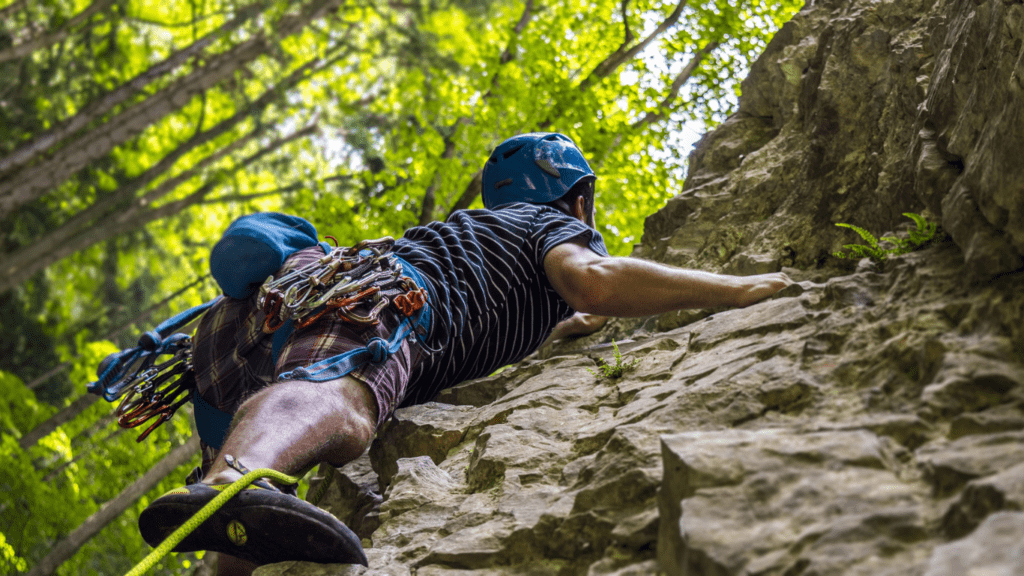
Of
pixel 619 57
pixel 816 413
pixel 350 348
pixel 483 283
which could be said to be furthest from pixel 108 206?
pixel 816 413

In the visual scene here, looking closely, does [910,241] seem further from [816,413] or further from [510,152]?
[510,152]

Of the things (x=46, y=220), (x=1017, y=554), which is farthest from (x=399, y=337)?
(x=46, y=220)

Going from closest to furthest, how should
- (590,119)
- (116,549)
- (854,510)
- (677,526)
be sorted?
(854,510)
(677,526)
(590,119)
(116,549)

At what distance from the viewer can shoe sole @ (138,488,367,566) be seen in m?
2.07

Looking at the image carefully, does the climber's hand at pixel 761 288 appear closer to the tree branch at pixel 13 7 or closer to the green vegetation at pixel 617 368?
the green vegetation at pixel 617 368

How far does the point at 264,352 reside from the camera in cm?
326

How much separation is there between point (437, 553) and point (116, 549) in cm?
1019

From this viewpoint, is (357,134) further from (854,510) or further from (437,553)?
(854,510)

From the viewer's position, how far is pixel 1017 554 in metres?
1.15

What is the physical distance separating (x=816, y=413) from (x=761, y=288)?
4.39 feet

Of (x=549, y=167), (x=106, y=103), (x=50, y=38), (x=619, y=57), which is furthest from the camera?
(x=50, y=38)

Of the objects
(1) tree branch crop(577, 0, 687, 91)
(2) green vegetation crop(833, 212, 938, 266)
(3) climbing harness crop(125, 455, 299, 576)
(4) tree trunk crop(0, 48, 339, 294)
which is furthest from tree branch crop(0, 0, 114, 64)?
(2) green vegetation crop(833, 212, 938, 266)

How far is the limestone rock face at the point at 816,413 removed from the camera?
4.90 ft

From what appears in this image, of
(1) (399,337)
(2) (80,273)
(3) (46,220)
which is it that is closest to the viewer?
(1) (399,337)
